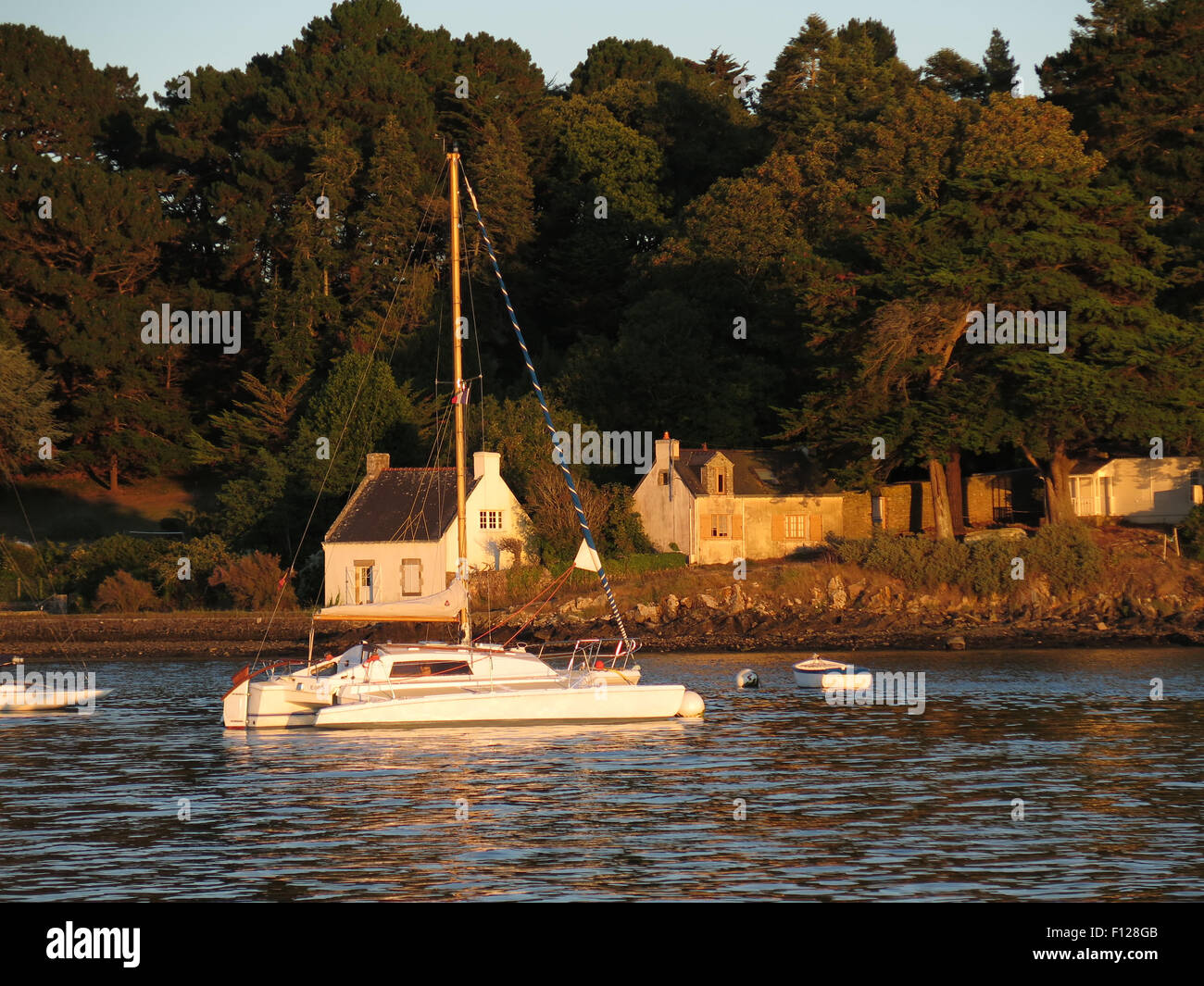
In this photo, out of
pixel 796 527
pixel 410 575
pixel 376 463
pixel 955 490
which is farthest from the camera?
pixel 955 490

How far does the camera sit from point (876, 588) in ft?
210

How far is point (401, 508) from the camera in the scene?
2591 inches

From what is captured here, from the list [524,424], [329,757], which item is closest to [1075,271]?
[524,424]

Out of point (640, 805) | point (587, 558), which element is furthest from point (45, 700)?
point (640, 805)

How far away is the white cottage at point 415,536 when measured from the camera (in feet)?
210

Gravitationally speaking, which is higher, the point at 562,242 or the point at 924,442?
the point at 562,242

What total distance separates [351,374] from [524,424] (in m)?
11.0

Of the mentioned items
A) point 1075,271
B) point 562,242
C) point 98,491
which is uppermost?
point 562,242

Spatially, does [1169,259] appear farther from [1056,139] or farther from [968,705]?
[968,705]

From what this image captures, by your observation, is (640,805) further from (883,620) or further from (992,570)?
(992,570)

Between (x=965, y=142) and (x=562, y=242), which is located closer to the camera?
(x=965, y=142)

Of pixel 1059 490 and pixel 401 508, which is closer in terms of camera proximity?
pixel 401 508

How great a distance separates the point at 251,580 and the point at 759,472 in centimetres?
2397

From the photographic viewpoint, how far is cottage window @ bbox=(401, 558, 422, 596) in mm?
63906
